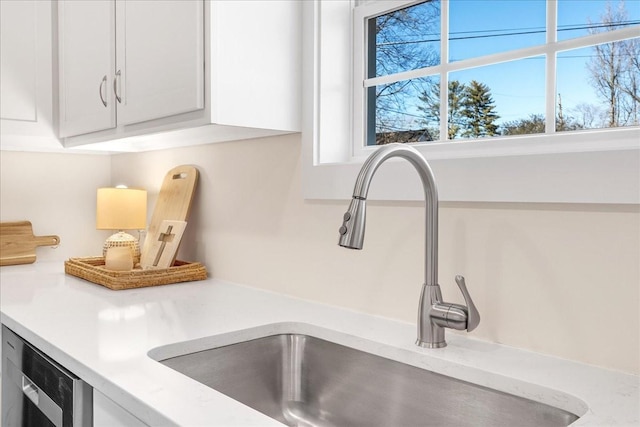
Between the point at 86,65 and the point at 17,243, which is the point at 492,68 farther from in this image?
the point at 17,243

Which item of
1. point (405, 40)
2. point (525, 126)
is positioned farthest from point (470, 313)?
point (405, 40)

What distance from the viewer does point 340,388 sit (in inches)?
48.7

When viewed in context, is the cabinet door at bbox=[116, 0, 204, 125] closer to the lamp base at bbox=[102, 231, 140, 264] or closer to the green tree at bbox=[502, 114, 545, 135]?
the lamp base at bbox=[102, 231, 140, 264]

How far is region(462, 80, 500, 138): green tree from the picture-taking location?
132 centimetres

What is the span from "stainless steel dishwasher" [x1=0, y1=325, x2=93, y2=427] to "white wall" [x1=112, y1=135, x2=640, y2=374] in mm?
686

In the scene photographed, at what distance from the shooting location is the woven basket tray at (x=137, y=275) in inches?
68.0

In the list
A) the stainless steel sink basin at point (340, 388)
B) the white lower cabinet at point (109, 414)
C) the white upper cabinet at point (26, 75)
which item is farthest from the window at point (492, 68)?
the white upper cabinet at point (26, 75)

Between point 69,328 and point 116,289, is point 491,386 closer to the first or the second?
point 69,328

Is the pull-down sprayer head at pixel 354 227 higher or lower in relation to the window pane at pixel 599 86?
lower

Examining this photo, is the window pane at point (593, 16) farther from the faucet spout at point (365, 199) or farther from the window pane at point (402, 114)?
the faucet spout at point (365, 199)

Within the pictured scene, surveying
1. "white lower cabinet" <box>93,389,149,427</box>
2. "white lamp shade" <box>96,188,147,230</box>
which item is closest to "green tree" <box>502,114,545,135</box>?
"white lower cabinet" <box>93,389,149,427</box>

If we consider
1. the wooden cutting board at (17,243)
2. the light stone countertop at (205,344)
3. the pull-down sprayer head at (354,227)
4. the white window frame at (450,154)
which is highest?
the white window frame at (450,154)

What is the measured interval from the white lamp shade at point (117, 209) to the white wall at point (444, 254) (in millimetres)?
251

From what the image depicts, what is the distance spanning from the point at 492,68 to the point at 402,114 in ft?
0.92
